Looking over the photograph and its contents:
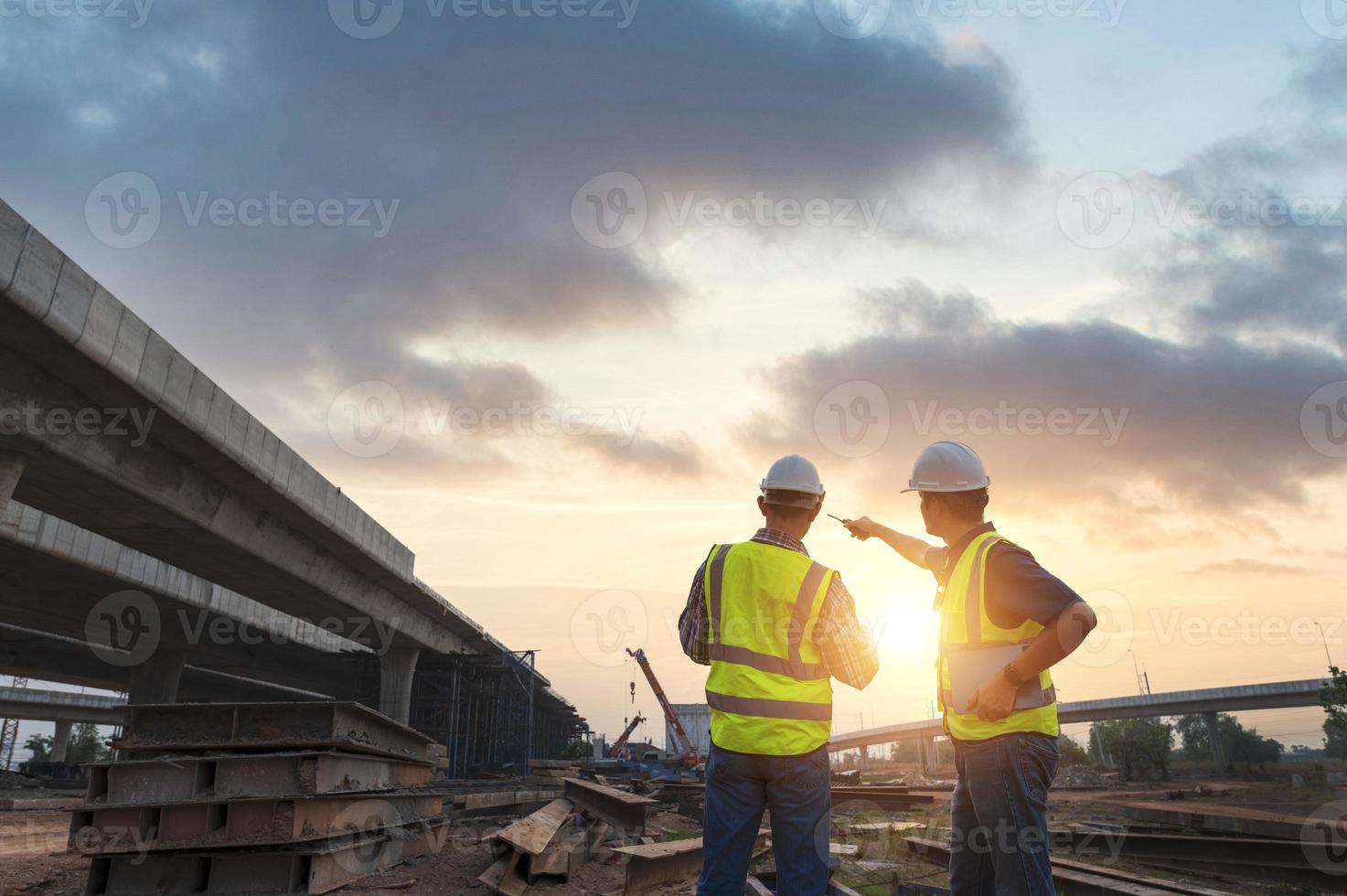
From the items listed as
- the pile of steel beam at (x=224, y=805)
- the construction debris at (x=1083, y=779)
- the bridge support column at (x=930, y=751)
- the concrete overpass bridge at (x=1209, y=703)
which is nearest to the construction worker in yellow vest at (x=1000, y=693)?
the pile of steel beam at (x=224, y=805)

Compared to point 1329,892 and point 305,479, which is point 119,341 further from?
point 1329,892

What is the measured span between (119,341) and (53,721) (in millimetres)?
62803

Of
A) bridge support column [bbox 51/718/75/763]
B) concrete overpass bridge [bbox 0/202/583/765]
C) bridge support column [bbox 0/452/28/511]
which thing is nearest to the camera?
concrete overpass bridge [bbox 0/202/583/765]

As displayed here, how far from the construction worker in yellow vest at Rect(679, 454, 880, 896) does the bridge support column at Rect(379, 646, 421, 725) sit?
103ft

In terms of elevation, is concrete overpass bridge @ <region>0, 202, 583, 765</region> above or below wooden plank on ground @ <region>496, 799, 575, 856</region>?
above

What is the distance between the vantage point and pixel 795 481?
13.3ft

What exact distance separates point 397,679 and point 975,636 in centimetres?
3256

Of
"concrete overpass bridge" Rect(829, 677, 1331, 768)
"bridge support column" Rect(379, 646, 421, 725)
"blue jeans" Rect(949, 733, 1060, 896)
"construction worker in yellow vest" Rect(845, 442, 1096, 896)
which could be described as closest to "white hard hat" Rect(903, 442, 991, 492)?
"construction worker in yellow vest" Rect(845, 442, 1096, 896)

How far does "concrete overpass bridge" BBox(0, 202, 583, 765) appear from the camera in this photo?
11359 mm

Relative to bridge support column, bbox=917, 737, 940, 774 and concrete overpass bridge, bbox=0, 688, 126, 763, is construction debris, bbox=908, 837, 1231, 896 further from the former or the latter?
bridge support column, bbox=917, 737, 940, 774

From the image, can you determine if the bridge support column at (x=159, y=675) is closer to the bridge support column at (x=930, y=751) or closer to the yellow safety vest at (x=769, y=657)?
the yellow safety vest at (x=769, y=657)

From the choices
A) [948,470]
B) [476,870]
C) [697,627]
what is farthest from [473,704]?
[948,470]

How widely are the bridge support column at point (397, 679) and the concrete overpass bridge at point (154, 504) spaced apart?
0.07 metres

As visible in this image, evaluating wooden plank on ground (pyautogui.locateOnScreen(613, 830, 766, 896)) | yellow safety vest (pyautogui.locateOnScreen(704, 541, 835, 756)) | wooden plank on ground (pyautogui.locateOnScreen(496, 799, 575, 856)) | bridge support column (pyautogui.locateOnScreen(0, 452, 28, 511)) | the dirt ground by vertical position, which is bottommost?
the dirt ground
